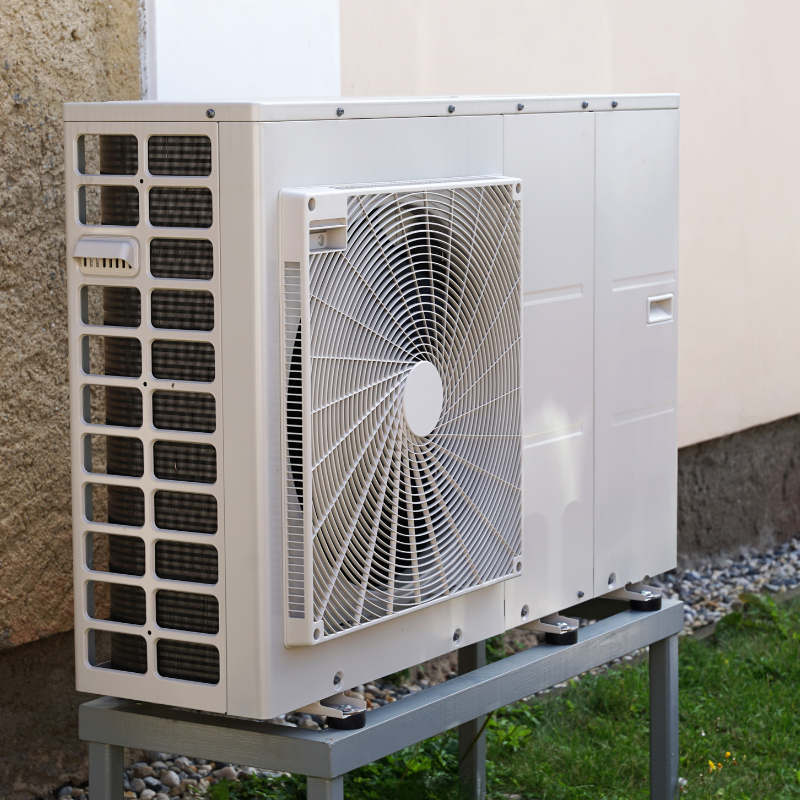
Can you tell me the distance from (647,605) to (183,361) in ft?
4.60

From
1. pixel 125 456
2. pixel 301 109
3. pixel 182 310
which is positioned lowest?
pixel 125 456

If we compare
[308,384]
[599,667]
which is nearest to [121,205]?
[308,384]

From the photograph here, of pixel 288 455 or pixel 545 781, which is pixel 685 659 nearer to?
pixel 545 781

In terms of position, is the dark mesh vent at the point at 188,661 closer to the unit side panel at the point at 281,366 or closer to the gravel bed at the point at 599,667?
the unit side panel at the point at 281,366

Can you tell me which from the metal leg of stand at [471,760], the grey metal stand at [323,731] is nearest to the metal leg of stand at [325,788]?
the grey metal stand at [323,731]

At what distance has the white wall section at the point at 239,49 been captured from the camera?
2.96 m

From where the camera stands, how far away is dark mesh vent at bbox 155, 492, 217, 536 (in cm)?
200

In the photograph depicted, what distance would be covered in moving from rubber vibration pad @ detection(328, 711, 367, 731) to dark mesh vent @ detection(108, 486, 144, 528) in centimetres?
46

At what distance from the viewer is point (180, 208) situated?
1.95m

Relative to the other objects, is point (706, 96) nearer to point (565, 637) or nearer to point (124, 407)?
point (565, 637)

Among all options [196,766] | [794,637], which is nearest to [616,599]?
[196,766]

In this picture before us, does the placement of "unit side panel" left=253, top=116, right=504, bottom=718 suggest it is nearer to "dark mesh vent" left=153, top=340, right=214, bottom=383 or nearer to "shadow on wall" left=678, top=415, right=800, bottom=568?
"dark mesh vent" left=153, top=340, right=214, bottom=383

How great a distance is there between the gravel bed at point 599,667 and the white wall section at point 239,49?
4.76ft

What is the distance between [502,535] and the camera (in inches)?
92.3
